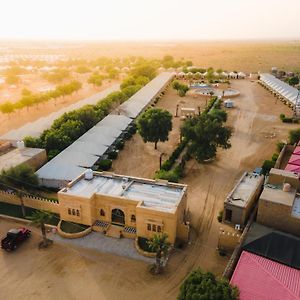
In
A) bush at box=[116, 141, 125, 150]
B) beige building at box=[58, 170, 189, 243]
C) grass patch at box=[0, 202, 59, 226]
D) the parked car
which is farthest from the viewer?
bush at box=[116, 141, 125, 150]

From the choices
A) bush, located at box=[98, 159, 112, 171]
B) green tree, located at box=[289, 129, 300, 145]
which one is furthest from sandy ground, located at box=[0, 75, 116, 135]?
green tree, located at box=[289, 129, 300, 145]

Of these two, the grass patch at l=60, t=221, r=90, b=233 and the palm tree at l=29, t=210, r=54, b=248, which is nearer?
the palm tree at l=29, t=210, r=54, b=248

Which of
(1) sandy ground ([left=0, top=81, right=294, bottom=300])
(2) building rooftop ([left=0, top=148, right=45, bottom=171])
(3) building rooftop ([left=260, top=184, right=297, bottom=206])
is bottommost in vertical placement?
(1) sandy ground ([left=0, top=81, right=294, bottom=300])

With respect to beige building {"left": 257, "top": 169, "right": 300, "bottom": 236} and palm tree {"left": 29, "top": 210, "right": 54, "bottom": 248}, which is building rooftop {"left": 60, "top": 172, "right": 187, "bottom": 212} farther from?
beige building {"left": 257, "top": 169, "right": 300, "bottom": 236}

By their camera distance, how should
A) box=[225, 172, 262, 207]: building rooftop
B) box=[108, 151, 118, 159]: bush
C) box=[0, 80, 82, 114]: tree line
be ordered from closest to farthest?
box=[225, 172, 262, 207]: building rooftop → box=[108, 151, 118, 159]: bush → box=[0, 80, 82, 114]: tree line

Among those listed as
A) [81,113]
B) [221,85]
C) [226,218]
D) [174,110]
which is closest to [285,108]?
[174,110]

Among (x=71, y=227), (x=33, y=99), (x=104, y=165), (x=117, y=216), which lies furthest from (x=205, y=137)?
(x=33, y=99)

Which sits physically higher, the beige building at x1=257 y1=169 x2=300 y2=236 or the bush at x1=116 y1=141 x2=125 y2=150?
the beige building at x1=257 y1=169 x2=300 y2=236

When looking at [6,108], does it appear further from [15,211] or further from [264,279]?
[264,279]
